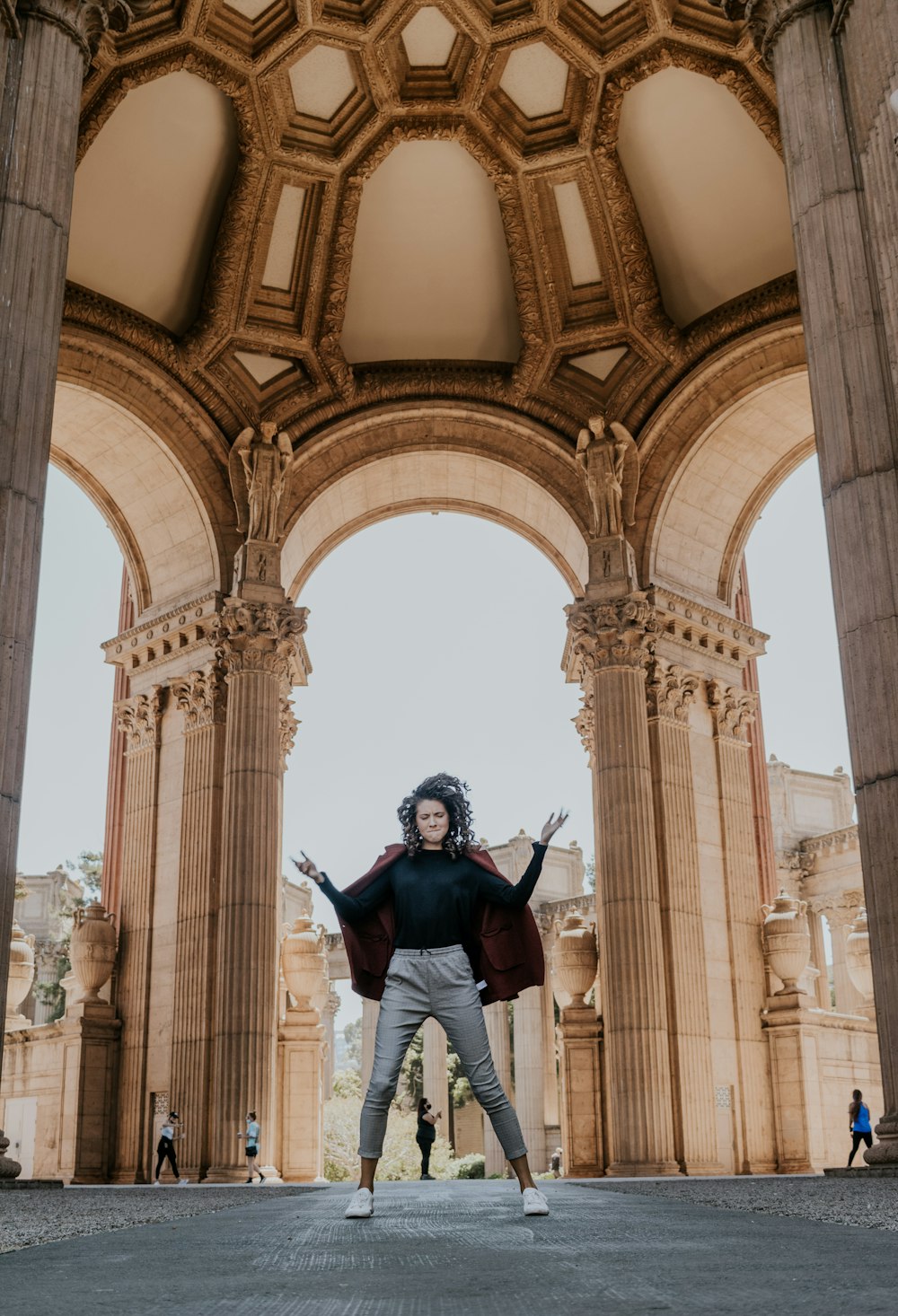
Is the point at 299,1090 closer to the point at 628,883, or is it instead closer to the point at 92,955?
the point at 92,955

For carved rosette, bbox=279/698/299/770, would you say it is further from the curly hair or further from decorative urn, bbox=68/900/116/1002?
the curly hair

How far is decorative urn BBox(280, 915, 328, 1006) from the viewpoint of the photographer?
22.0m

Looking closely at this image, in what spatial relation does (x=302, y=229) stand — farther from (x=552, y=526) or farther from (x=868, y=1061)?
(x=868, y=1061)

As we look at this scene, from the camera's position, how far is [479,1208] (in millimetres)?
7297

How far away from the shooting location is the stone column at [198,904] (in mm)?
19656

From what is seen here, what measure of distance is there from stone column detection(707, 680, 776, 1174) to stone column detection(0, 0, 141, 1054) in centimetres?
1479

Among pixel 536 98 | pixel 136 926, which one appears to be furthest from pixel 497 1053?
pixel 536 98

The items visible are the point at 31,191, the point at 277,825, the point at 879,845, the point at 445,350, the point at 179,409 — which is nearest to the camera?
the point at 879,845

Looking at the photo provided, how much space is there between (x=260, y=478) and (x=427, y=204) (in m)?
5.71

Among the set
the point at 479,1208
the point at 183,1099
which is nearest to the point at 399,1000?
the point at 479,1208

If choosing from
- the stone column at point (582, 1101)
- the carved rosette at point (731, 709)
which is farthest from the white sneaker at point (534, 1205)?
the carved rosette at point (731, 709)

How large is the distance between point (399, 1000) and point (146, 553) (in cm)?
1885

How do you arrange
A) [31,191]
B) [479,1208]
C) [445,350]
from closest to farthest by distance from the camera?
[479,1208], [31,191], [445,350]

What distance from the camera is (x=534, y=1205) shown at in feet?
19.5
